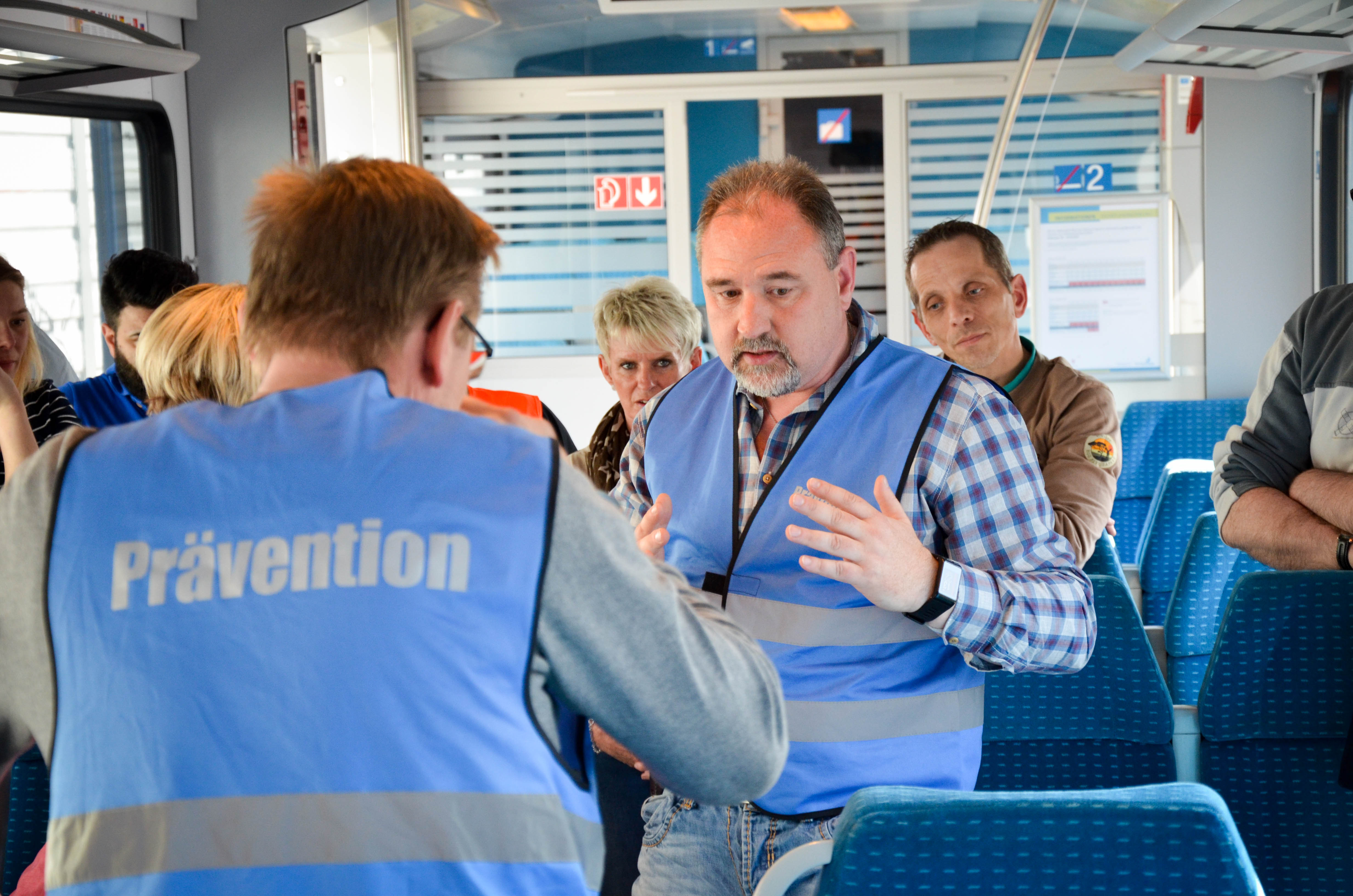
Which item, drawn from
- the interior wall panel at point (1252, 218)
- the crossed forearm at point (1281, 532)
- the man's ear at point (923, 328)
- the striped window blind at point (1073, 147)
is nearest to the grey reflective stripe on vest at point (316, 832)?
the crossed forearm at point (1281, 532)

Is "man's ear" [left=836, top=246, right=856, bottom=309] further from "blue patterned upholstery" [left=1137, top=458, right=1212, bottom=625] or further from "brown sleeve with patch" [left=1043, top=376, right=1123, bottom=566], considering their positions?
"blue patterned upholstery" [left=1137, top=458, right=1212, bottom=625]

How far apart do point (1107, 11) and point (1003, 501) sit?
4.50 metres

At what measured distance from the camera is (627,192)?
21.1 feet

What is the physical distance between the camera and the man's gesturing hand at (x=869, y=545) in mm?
1440

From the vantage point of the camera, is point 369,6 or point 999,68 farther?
point 999,68

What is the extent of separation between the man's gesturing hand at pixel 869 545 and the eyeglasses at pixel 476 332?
18.0 inches

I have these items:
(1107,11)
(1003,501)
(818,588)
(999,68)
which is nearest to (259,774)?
(818,588)

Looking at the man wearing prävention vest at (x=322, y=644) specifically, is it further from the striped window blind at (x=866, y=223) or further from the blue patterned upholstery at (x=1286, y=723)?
the striped window blind at (x=866, y=223)

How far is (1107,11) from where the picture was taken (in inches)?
211

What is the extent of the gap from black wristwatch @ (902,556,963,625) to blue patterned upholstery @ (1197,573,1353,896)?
0.90 metres

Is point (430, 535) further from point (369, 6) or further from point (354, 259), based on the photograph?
point (369, 6)

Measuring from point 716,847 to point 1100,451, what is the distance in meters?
1.69

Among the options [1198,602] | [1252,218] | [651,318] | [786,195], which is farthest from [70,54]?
[1252,218]

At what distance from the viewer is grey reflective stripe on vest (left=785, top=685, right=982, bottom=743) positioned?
1671 millimetres
